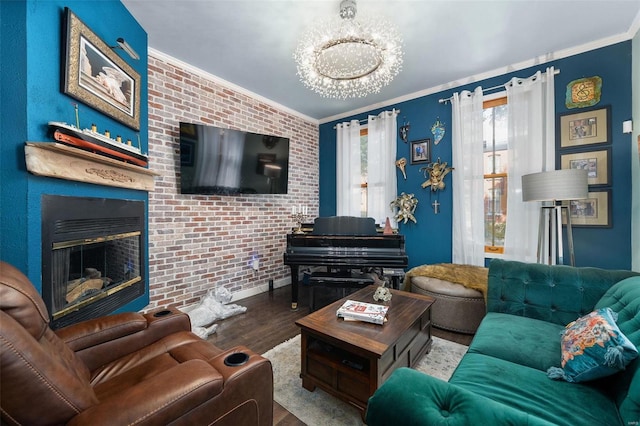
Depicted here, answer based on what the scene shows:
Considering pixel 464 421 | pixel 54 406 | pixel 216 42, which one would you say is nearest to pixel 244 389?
pixel 54 406

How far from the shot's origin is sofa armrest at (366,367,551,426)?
748 mm

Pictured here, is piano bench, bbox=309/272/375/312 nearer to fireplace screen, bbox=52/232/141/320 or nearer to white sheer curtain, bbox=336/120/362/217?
white sheer curtain, bbox=336/120/362/217

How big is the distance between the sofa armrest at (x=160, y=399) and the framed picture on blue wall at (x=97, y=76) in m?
1.75

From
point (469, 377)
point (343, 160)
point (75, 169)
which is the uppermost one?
point (343, 160)

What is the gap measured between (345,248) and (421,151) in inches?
75.7

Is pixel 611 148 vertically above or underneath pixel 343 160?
underneath

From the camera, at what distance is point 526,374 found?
1242mm

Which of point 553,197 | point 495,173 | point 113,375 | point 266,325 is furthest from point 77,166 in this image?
point 495,173

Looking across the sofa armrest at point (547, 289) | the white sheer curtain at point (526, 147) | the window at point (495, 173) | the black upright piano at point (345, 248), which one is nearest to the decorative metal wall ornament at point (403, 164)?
the window at point (495, 173)

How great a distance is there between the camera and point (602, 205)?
2.71m

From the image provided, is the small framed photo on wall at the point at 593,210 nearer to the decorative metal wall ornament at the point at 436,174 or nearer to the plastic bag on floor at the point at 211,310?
the decorative metal wall ornament at the point at 436,174

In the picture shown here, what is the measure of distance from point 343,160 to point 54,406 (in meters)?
4.34

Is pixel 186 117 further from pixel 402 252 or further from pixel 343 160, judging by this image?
pixel 402 252

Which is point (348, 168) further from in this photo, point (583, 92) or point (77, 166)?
point (77, 166)
